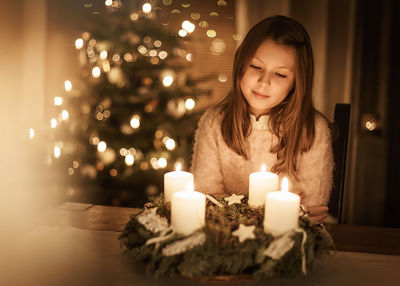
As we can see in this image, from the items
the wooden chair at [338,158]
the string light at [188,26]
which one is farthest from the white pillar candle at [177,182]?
the string light at [188,26]

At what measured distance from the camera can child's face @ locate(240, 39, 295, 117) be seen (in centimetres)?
150

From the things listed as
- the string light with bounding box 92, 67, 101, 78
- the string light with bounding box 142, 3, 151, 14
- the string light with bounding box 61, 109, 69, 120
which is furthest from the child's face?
the string light with bounding box 61, 109, 69, 120

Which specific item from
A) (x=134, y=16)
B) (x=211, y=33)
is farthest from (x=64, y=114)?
(x=211, y=33)

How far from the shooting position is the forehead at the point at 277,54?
150 cm

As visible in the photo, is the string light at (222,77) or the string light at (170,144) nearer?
the string light at (222,77)

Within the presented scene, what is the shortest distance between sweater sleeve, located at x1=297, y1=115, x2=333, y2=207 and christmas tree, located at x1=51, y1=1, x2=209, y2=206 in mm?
754

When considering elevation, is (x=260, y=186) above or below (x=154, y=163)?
above

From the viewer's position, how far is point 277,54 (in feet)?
4.91

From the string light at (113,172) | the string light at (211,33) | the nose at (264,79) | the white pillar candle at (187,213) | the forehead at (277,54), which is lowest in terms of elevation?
the string light at (113,172)

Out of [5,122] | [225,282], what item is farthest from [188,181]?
[5,122]

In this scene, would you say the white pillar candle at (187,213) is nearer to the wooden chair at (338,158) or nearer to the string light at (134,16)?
the wooden chair at (338,158)

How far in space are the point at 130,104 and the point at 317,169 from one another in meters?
1.09

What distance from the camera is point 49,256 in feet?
3.59

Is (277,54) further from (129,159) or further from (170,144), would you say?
(129,159)
